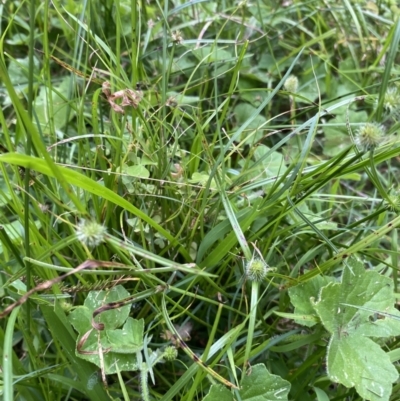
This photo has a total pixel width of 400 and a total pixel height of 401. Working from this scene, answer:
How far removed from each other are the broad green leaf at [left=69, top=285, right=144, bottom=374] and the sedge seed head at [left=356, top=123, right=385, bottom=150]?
0.48 meters

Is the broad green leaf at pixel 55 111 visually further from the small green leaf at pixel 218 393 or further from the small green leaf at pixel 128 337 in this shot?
the small green leaf at pixel 218 393

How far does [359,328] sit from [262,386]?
0.21 metres

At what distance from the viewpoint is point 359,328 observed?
33.6 inches

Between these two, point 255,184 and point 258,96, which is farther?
point 258,96

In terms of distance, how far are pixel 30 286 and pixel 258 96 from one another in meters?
0.92

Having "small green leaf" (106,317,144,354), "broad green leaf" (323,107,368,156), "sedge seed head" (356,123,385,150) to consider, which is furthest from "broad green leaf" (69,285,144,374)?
"broad green leaf" (323,107,368,156)

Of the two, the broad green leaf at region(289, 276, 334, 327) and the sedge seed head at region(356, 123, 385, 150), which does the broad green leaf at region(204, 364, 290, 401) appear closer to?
the broad green leaf at region(289, 276, 334, 327)

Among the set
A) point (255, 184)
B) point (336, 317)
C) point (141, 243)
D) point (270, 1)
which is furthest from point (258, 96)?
point (336, 317)

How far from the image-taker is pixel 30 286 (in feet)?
2.63

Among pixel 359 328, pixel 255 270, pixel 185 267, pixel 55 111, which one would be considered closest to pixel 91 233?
pixel 185 267

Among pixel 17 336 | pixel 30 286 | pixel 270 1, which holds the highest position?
pixel 270 1

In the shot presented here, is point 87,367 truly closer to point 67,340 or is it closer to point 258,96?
point 67,340

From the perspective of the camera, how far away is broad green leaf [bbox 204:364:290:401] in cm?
80

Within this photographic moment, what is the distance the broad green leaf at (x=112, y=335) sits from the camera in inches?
32.2
